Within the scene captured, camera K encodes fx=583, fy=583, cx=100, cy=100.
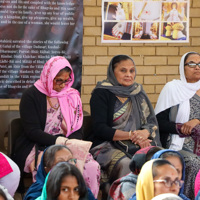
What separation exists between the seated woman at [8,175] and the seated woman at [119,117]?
2.96 ft

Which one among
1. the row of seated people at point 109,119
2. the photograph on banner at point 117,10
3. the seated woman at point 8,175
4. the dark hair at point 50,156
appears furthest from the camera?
the photograph on banner at point 117,10

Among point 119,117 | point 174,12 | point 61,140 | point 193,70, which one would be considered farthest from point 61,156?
point 174,12

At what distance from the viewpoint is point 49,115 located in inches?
213

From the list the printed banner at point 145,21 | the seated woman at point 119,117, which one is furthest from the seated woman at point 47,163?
the printed banner at point 145,21

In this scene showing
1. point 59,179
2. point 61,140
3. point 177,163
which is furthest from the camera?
point 61,140

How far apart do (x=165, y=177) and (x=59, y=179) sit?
67cm

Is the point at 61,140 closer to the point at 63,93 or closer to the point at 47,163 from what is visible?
the point at 63,93

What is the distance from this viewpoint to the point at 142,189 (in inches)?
143

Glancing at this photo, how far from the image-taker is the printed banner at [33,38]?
20.8ft

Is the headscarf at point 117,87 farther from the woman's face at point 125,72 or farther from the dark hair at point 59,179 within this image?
the dark hair at point 59,179

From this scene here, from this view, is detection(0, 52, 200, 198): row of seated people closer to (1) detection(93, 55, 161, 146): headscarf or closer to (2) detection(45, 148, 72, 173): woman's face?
(1) detection(93, 55, 161, 146): headscarf

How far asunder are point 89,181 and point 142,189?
1.46m

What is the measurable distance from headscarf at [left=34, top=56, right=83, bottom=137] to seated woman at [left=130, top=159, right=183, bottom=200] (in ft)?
5.92

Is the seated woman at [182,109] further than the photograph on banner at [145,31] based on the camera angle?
No
